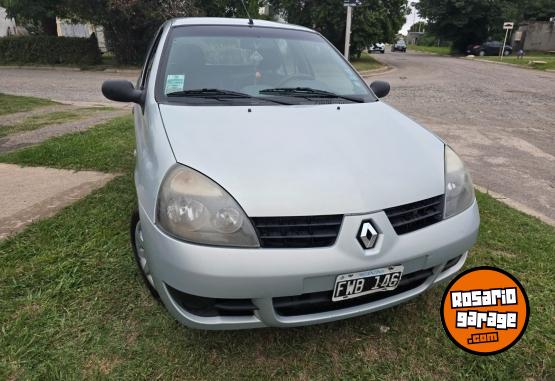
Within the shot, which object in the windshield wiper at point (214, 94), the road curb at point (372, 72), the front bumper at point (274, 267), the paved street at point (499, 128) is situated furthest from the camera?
the road curb at point (372, 72)

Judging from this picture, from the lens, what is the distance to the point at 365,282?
5.29 ft

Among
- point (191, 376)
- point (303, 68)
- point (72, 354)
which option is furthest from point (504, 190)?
point (72, 354)

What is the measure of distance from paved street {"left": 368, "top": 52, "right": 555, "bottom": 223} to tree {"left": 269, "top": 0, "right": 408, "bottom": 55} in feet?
27.5

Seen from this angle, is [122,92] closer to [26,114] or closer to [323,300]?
[323,300]

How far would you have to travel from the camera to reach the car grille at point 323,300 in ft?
5.24

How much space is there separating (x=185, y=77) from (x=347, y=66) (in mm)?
1232

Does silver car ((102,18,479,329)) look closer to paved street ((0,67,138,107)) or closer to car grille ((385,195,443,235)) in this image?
car grille ((385,195,443,235))

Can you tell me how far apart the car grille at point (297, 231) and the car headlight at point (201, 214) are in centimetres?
4

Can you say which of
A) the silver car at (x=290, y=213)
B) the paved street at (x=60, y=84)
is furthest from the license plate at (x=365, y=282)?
the paved street at (x=60, y=84)

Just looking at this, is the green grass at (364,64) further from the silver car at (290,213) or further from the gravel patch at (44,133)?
the silver car at (290,213)

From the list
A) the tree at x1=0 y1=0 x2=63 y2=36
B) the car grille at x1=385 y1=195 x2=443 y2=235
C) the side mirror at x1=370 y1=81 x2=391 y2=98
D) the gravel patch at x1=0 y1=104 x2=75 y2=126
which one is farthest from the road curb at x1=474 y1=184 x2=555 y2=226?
the tree at x1=0 y1=0 x2=63 y2=36

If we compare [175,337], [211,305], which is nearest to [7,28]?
[175,337]

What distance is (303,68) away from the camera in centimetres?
287

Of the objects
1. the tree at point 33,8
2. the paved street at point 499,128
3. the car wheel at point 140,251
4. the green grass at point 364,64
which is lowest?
the green grass at point 364,64
